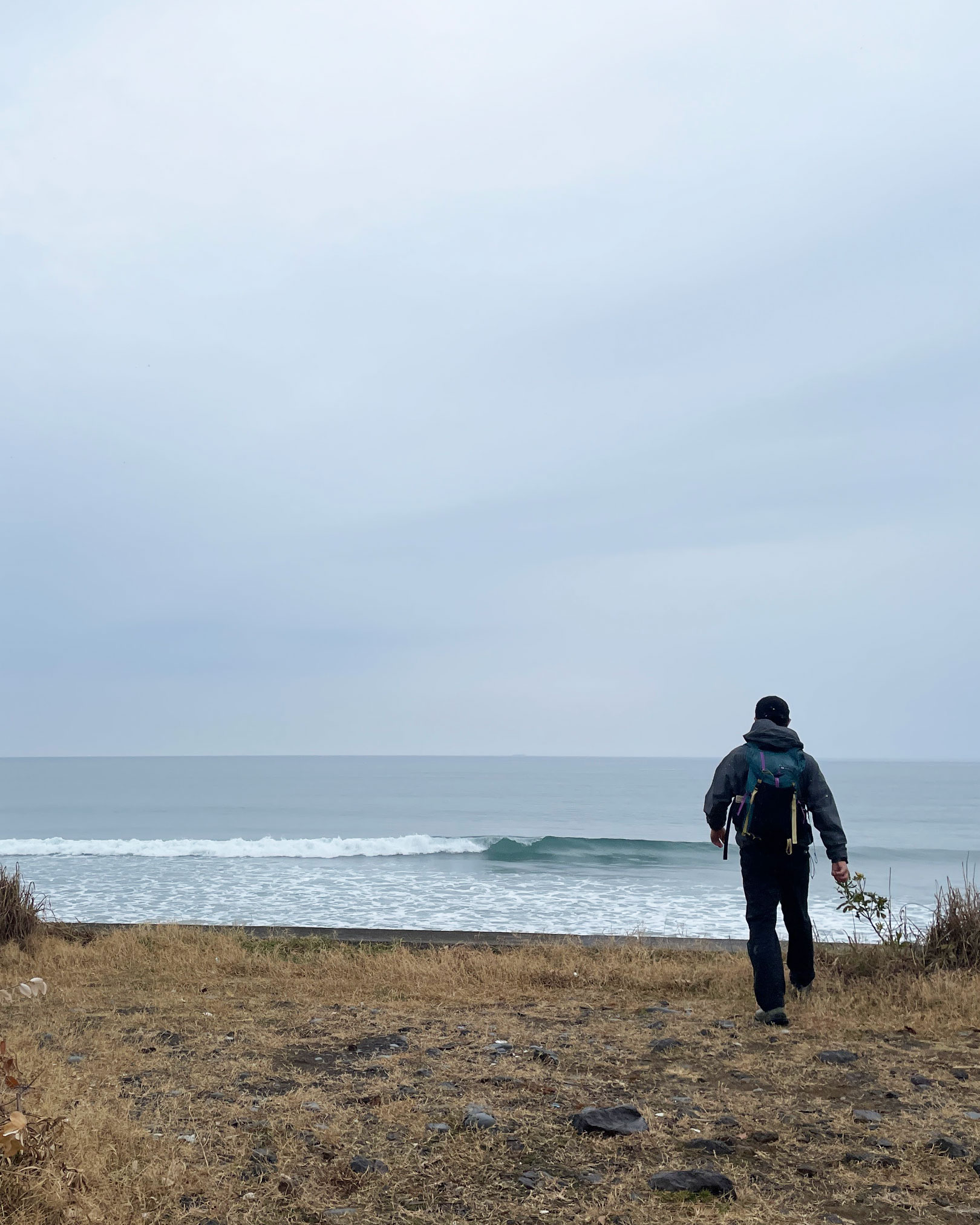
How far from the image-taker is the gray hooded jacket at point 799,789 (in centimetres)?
545

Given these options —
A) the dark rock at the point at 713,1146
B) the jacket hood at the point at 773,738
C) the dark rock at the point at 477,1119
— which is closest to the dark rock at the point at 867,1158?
the dark rock at the point at 713,1146

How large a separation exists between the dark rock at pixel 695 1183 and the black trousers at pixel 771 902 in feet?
8.07

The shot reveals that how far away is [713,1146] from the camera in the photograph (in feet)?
11.2

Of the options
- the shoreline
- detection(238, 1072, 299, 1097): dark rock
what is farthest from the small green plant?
detection(238, 1072, 299, 1097): dark rock

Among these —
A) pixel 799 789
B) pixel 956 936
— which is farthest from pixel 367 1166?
pixel 956 936

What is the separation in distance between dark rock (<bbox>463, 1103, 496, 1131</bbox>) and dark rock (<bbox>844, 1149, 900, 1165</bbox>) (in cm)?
136

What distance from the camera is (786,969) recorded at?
6.73m

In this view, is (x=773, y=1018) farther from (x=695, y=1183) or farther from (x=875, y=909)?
(x=695, y=1183)

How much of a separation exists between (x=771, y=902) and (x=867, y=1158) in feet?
7.70

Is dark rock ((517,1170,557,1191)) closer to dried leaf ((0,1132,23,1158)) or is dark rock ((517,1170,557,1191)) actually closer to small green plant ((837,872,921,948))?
dried leaf ((0,1132,23,1158))

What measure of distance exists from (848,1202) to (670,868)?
83.9ft

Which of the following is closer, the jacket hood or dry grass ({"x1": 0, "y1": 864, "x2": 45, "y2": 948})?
the jacket hood

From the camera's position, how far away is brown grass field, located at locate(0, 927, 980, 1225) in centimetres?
297

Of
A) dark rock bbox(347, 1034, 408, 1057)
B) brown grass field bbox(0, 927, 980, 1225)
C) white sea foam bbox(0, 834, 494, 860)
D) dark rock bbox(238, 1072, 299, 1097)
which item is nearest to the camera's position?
brown grass field bbox(0, 927, 980, 1225)
